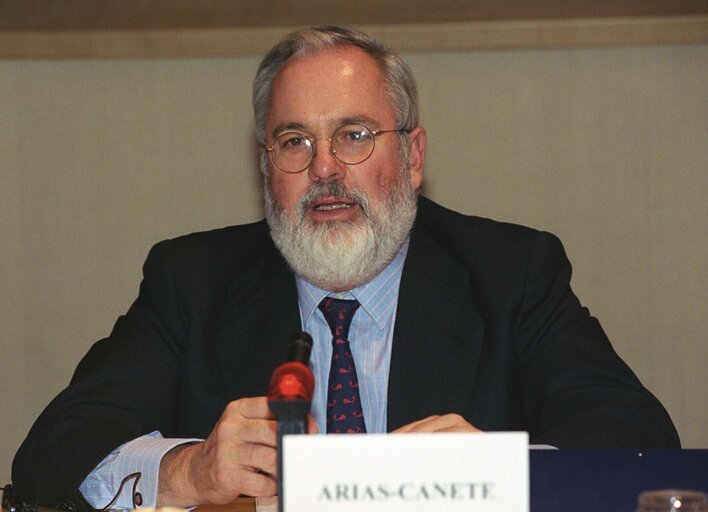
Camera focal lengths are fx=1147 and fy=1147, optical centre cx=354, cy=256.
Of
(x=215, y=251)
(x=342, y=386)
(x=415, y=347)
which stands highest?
(x=215, y=251)

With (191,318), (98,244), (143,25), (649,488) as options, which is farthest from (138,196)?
(649,488)

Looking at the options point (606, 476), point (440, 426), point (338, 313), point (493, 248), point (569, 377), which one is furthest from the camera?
point (493, 248)

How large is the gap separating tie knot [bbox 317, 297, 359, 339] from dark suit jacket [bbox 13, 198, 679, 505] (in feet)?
0.28

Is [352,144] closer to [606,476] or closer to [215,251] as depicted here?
[215,251]

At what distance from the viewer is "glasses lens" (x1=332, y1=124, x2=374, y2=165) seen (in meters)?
3.02

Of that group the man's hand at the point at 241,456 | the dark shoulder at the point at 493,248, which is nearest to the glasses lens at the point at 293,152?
the dark shoulder at the point at 493,248

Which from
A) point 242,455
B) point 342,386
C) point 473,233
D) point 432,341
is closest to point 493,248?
point 473,233

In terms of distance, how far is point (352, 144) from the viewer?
3039 mm

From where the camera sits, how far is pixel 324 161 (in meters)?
2.98

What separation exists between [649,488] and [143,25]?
315 centimetres

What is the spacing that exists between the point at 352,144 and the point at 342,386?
2.09 ft

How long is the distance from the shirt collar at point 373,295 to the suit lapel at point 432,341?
45 mm

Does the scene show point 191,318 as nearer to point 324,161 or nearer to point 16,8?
point 324,161

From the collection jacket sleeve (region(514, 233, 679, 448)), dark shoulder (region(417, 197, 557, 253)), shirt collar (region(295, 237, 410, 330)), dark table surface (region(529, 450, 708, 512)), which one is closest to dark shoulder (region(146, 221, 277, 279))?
shirt collar (region(295, 237, 410, 330))
